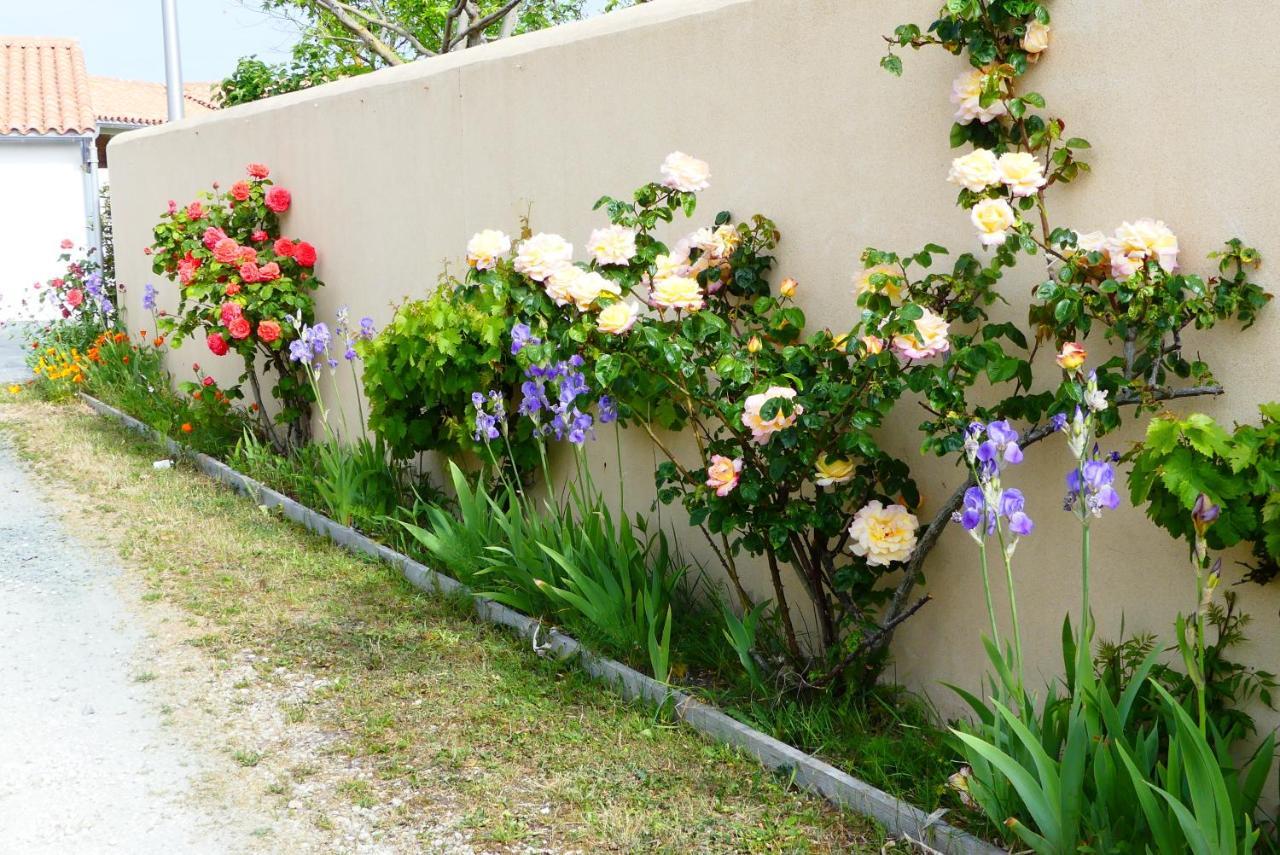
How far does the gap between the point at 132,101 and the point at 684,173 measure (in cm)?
3065

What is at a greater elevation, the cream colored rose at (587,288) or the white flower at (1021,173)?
the white flower at (1021,173)

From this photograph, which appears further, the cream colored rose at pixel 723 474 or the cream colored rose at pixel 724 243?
the cream colored rose at pixel 724 243

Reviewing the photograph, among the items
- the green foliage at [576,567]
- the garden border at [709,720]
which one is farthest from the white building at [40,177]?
the green foliage at [576,567]

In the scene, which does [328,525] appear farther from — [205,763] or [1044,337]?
[1044,337]

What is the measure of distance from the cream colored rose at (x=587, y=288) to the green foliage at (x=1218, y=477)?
193 centimetres

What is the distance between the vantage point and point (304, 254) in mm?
7715

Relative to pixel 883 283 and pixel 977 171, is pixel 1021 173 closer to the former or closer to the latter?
pixel 977 171

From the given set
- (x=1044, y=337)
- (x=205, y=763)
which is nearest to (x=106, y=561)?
(x=205, y=763)

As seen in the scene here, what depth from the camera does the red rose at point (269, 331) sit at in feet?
24.3

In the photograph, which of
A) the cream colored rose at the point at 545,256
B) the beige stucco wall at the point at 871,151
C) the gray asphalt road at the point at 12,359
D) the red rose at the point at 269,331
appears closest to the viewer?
the beige stucco wall at the point at 871,151

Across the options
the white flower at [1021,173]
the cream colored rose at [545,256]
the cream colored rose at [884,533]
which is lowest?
the cream colored rose at [884,533]

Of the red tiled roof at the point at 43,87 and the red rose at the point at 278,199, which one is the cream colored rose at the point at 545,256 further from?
the red tiled roof at the point at 43,87

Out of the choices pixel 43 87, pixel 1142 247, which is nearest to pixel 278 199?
pixel 1142 247

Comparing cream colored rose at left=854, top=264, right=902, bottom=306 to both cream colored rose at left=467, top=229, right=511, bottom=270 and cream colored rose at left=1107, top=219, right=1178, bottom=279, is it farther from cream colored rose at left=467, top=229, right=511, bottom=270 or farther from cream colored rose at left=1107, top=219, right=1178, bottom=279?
cream colored rose at left=467, top=229, right=511, bottom=270
